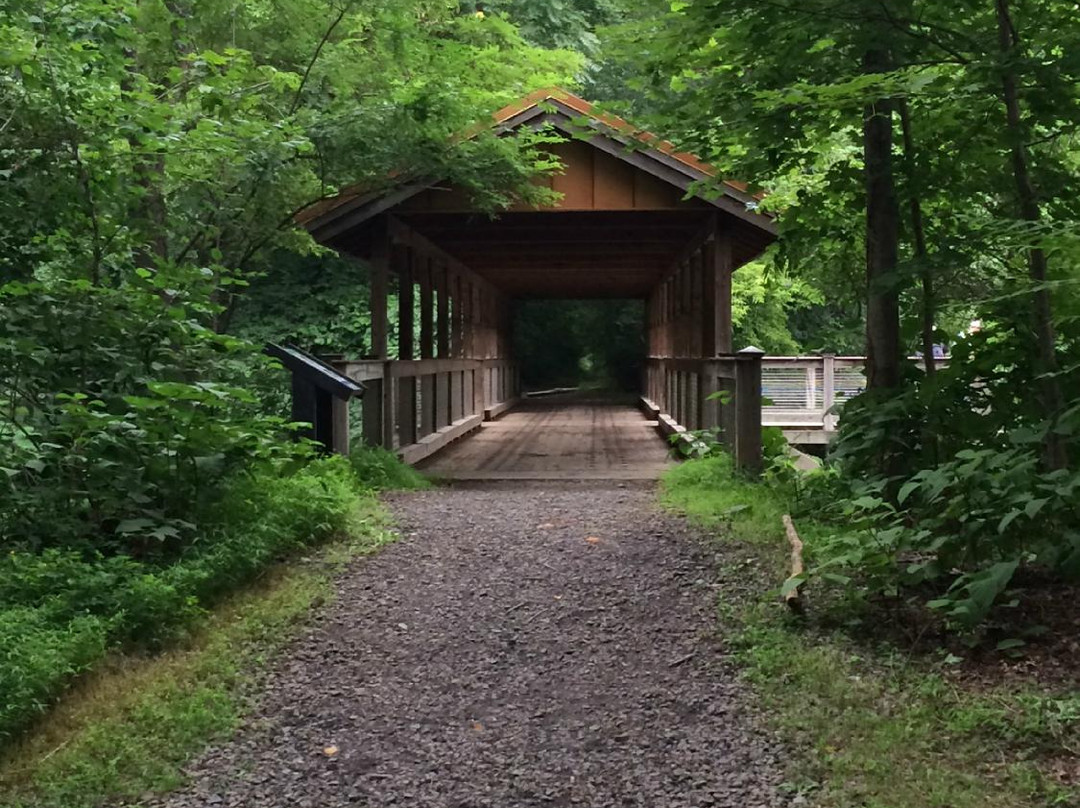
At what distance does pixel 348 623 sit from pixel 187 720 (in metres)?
1.23

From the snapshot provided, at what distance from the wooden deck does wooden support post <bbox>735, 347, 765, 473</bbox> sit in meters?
1.74

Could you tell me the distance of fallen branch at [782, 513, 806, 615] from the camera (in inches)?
165

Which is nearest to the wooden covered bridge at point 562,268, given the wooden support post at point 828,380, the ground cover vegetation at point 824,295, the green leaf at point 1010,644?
the ground cover vegetation at point 824,295

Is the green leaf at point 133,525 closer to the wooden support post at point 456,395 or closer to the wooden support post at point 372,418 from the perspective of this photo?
the wooden support post at point 372,418

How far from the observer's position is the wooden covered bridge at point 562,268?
31.0 feet

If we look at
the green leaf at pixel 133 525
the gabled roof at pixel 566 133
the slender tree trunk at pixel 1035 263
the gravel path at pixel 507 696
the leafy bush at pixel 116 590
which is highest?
the gabled roof at pixel 566 133

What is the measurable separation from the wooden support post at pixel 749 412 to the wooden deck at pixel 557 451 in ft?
5.71

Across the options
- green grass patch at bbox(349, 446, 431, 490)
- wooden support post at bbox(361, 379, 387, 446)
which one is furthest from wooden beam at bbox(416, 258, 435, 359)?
green grass patch at bbox(349, 446, 431, 490)

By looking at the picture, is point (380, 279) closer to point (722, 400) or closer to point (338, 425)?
point (338, 425)

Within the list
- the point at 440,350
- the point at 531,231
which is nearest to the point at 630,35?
the point at 531,231

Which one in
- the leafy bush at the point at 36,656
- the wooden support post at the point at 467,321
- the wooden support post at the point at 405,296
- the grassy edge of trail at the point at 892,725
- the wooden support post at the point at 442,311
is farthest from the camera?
the wooden support post at the point at 467,321

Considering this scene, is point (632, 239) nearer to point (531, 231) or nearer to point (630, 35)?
point (531, 231)

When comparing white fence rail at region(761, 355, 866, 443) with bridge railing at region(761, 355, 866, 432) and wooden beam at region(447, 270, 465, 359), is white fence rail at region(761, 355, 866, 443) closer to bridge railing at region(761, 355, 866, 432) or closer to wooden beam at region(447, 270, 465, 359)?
bridge railing at region(761, 355, 866, 432)

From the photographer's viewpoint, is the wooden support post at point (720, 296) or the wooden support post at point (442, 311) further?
the wooden support post at point (442, 311)
